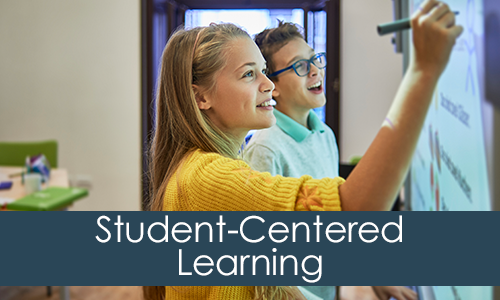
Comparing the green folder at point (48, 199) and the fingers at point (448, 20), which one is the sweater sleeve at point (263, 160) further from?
the green folder at point (48, 199)

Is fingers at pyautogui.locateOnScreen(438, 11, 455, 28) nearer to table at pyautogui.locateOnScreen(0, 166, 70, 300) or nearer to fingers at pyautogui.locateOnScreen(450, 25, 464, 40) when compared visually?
fingers at pyautogui.locateOnScreen(450, 25, 464, 40)

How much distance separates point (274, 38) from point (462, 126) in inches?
8.2

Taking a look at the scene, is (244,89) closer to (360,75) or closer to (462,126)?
(462,126)

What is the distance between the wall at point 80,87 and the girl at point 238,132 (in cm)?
217

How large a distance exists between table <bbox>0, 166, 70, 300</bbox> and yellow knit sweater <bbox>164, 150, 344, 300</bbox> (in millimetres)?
1471

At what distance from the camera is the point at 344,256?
36cm

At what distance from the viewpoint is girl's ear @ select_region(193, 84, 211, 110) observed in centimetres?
42

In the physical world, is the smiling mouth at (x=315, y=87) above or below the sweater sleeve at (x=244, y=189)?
above

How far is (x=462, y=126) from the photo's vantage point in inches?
14.3

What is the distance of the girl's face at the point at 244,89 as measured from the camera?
384mm

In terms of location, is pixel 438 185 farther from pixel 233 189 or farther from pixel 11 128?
pixel 11 128

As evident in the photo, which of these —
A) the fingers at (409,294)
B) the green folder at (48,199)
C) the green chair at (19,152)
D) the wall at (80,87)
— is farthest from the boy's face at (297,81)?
the green chair at (19,152)

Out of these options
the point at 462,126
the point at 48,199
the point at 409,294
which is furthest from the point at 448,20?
the point at 48,199

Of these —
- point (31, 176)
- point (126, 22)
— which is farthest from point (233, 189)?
point (126, 22)
